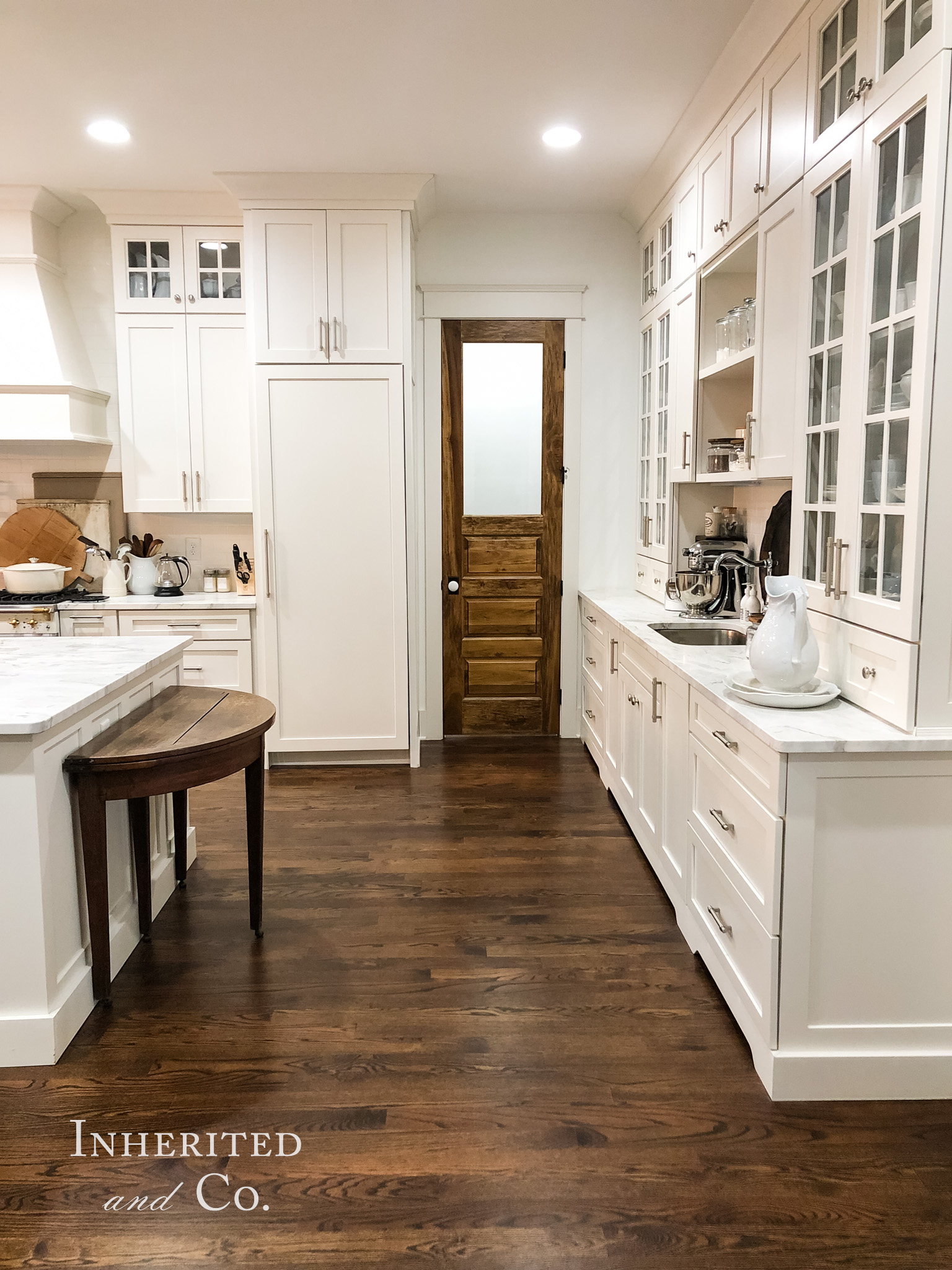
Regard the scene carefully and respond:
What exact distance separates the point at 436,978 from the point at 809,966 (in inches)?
41.6

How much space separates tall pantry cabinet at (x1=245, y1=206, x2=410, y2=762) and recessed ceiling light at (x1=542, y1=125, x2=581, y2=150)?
83 centimetres

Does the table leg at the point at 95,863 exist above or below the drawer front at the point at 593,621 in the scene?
below

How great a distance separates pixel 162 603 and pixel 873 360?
3.55 m

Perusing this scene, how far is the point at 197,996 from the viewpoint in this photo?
2.51 meters

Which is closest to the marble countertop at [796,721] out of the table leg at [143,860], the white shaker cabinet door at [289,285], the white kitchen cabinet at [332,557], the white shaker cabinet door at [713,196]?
the white shaker cabinet door at [713,196]

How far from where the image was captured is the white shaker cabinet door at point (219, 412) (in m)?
4.66

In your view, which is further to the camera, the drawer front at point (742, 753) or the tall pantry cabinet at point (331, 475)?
the tall pantry cabinet at point (331, 475)

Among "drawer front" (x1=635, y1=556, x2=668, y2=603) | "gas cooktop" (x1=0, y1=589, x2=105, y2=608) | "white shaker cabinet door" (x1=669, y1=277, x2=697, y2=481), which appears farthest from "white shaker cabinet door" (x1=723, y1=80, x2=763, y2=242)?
"gas cooktop" (x1=0, y1=589, x2=105, y2=608)

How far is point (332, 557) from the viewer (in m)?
4.53

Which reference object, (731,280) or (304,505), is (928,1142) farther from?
(304,505)

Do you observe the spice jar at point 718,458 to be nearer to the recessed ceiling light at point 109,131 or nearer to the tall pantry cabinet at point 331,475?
the tall pantry cabinet at point 331,475

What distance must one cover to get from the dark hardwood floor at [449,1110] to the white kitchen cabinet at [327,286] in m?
2.55

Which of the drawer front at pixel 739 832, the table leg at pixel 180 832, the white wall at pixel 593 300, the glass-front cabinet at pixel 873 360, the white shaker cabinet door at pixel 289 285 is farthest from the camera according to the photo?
the white wall at pixel 593 300

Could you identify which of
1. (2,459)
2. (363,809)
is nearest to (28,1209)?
(363,809)
